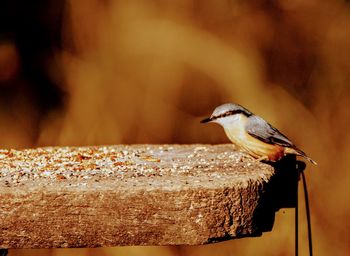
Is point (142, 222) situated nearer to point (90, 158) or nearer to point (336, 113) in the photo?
point (90, 158)

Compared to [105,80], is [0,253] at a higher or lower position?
lower

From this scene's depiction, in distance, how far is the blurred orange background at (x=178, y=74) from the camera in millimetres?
3787

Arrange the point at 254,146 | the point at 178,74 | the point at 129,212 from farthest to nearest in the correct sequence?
the point at 178,74
the point at 254,146
the point at 129,212

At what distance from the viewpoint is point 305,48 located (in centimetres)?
400

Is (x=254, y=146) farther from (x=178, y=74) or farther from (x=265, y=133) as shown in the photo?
(x=178, y=74)

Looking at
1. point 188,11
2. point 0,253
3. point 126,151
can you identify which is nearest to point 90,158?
point 126,151

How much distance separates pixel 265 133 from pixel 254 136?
0.04 m

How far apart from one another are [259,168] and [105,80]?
1.98 m

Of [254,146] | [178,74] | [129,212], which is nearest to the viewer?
[129,212]

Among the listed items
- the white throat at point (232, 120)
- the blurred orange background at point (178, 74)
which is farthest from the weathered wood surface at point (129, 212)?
the blurred orange background at point (178, 74)

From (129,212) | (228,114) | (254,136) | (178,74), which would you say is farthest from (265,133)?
(178,74)

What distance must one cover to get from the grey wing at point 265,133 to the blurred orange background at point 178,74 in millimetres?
1404

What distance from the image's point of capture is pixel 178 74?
3.97m

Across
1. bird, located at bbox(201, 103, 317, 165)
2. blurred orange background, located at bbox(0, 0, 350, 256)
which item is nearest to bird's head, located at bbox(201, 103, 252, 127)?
bird, located at bbox(201, 103, 317, 165)
